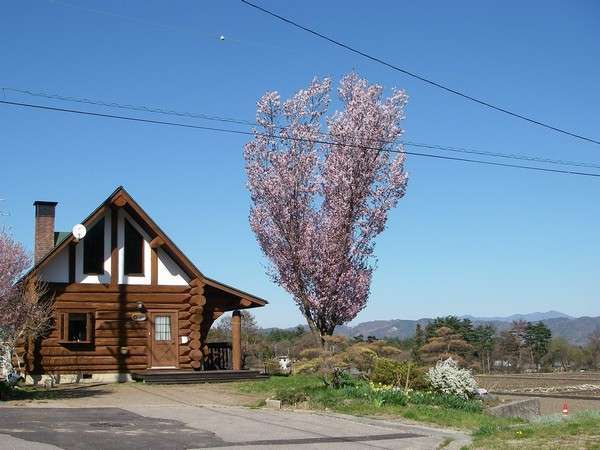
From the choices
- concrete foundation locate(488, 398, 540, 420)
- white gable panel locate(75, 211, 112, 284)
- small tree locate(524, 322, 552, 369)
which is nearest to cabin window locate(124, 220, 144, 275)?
white gable panel locate(75, 211, 112, 284)

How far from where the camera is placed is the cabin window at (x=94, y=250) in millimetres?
26378

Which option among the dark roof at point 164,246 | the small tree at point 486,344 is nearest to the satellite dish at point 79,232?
the dark roof at point 164,246

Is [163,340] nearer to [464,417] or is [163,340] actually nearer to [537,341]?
[464,417]

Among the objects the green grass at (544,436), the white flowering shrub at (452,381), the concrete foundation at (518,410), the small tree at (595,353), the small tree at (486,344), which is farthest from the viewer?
the small tree at (595,353)

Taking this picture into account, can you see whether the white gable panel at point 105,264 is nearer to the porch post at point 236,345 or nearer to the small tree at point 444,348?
the porch post at point 236,345

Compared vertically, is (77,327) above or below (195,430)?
above

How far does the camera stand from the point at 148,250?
89.4 feet

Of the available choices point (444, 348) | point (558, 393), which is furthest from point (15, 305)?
point (558, 393)

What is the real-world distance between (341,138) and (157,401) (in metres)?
9.31

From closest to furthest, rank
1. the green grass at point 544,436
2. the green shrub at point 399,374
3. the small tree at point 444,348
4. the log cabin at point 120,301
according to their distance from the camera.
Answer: the green grass at point 544,436 → the green shrub at point 399,374 → the small tree at point 444,348 → the log cabin at point 120,301

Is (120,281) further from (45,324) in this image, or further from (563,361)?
(563,361)

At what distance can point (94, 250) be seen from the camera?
2659 cm

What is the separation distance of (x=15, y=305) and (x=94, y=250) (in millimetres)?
5541

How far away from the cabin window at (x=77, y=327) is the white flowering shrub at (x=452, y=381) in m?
12.5
